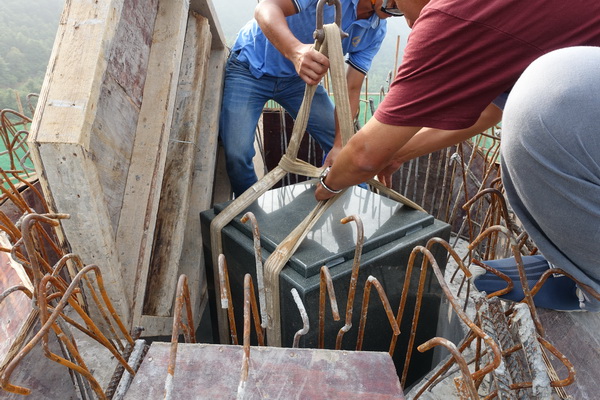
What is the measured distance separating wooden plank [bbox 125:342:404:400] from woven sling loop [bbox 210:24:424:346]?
13.5 inches

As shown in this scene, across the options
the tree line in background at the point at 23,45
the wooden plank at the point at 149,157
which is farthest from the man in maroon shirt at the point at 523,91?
the tree line in background at the point at 23,45

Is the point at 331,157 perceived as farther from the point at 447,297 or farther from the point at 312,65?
the point at 447,297

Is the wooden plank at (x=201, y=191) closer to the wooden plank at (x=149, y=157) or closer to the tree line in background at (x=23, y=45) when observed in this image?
the wooden plank at (x=149, y=157)

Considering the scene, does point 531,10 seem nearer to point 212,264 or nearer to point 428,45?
point 428,45

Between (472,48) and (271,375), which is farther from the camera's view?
(472,48)

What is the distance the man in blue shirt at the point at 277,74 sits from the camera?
1812 millimetres

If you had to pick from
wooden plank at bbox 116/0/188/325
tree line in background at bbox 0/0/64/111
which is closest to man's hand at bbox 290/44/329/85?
wooden plank at bbox 116/0/188/325

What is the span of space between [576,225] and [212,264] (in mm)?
1022

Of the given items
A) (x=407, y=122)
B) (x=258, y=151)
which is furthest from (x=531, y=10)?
(x=258, y=151)

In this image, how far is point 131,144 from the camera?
1.22 meters

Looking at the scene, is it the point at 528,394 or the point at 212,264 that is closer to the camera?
the point at 528,394

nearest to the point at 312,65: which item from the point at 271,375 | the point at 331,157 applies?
the point at 331,157

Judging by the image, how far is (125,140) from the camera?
1.18 metres

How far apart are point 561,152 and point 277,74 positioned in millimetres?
1357
